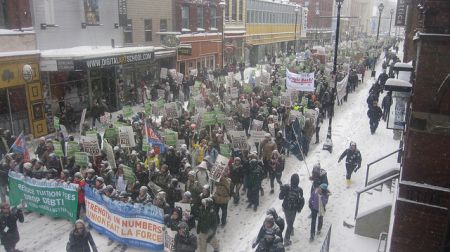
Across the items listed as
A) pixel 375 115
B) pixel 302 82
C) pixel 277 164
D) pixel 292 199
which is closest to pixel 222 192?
pixel 292 199

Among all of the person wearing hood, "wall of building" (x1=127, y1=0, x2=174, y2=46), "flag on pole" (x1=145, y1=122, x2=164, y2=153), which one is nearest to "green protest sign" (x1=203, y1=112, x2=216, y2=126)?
"flag on pole" (x1=145, y1=122, x2=164, y2=153)

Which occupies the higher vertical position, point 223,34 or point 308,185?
point 223,34

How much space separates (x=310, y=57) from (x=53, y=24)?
76.1 feet

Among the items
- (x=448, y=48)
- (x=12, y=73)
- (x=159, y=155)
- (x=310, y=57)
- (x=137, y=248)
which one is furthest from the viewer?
(x=310, y=57)

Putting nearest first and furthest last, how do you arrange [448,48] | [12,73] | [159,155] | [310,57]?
[448,48] → [159,155] → [12,73] → [310,57]

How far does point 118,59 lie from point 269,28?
35423 mm

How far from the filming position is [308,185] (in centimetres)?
1331

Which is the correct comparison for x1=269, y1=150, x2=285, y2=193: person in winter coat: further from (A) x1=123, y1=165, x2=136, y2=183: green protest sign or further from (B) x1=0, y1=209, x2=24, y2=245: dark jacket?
(B) x1=0, y1=209, x2=24, y2=245: dark jacket

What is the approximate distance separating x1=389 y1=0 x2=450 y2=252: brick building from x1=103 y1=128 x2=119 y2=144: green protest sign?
951 cm

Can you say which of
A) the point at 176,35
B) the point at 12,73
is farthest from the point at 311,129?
the point at 176,35

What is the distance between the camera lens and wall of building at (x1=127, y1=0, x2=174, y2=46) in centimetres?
2545

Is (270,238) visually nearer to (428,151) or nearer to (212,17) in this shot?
(428,151)

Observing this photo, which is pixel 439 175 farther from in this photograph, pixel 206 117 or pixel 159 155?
pixel 206 117

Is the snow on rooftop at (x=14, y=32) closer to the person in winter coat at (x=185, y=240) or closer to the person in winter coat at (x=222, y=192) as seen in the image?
the person in winter coat at (x=222, y=192)
